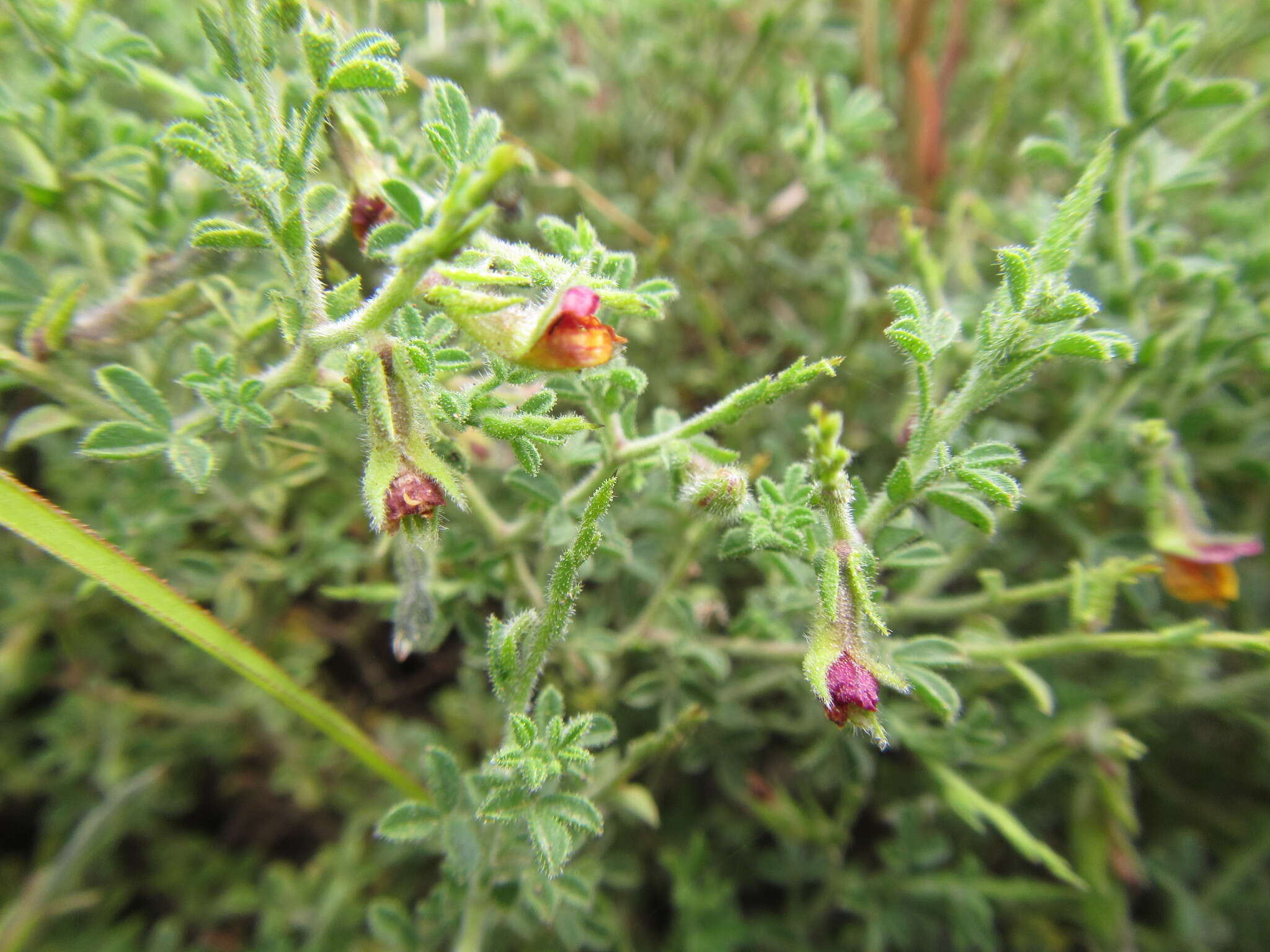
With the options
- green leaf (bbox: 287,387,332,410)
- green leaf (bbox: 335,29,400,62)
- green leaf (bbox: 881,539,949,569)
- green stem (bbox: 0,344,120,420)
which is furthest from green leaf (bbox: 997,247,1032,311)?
green stem (bbox: 0,344,120,420)

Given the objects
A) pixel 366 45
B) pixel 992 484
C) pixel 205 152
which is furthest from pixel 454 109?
pixel 992 484

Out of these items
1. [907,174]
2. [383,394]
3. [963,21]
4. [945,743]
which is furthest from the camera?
[963,21]

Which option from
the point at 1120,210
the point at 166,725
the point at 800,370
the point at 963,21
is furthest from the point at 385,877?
the point at 963,21

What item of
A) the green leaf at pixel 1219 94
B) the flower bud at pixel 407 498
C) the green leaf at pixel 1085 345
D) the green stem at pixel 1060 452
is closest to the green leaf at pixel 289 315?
the flower bud at pixel 407 498

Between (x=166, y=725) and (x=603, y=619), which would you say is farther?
(x=166, y=725)

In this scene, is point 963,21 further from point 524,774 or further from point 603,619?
point 524,774

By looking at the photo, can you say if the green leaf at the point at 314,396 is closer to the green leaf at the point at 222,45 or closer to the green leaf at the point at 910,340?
the green leaf at the point at 222,45

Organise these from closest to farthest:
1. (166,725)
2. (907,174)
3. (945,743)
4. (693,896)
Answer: (945,743) < (693,896) < (166,725) < (907,174)

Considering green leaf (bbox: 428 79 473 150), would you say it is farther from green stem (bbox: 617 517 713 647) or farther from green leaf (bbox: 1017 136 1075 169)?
green leaf (bbox: 1017 136 1075 169)

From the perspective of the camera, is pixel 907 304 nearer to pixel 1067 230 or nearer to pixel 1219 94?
pixel 1067 230
